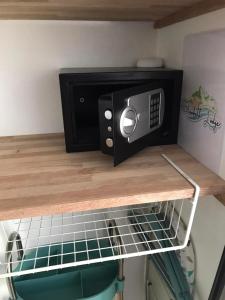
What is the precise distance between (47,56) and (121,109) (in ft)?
1.70

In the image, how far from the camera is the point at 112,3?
74 cm

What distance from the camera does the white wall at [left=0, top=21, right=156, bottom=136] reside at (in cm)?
100

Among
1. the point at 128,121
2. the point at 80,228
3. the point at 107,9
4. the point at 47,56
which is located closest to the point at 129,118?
the point at 128,121

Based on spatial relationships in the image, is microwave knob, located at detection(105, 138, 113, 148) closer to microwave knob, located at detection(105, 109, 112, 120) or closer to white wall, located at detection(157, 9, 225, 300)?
microwave knob, located at detection(105, 109, 112, 120)

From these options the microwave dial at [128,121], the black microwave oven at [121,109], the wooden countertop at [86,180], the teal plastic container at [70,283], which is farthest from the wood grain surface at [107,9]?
the teal plastic container at [70,283]

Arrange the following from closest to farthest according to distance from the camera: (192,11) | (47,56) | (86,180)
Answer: (86,180) < (192,11) < (47,56)

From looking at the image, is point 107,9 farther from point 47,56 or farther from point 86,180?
point 86,180

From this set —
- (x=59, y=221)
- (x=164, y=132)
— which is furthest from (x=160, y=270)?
(x=164, y=132)

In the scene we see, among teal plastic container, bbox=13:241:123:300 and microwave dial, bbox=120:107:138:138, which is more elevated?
microwave dial, bbox=120:107:138:138

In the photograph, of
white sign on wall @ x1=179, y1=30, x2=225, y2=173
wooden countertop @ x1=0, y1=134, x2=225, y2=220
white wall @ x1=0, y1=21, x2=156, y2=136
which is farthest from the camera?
white wall @ x1=0, y1=21, x2=156, y2=136

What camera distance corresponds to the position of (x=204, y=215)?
860 millimetres

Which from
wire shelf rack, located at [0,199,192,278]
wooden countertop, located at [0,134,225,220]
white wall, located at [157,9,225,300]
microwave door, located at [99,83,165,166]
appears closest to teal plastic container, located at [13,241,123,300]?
wire shelf rack, located at [0,199,192,278]

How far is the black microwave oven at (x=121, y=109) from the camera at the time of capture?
71cm

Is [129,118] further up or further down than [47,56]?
further down
